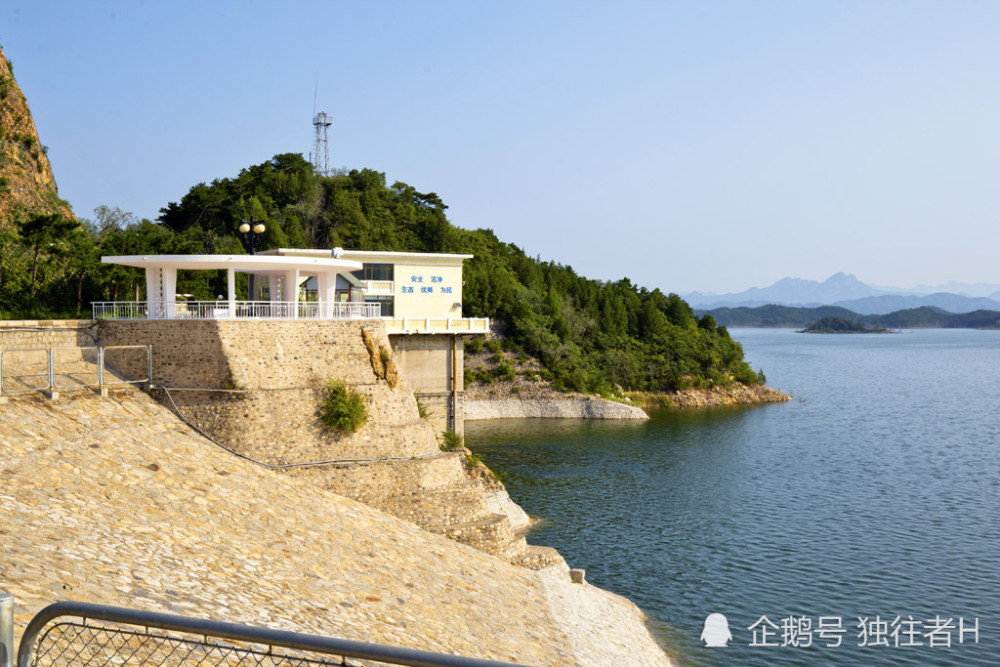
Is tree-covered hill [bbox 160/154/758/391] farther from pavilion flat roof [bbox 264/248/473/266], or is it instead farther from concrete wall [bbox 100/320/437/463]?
concrete wall [bbox 100/320/437/463]

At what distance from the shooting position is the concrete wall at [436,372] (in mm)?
40125

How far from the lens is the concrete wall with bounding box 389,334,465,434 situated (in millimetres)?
40125

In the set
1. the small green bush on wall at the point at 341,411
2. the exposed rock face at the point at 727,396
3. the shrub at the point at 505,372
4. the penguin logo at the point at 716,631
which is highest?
the small green bush on wall at the point at 341,411

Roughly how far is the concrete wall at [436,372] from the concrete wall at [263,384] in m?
13.3

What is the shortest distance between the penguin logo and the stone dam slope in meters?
1.92

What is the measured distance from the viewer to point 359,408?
83.8ft

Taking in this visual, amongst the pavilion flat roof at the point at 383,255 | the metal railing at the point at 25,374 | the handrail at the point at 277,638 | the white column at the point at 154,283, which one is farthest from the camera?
the pavilion flat roof at the point at 383,255

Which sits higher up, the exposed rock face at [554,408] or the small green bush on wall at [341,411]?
the small green bush on wall at [341,411]

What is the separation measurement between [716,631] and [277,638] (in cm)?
2161

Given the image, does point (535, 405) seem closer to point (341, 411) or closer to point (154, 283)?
point (341, 411)

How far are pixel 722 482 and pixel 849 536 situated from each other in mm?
11038

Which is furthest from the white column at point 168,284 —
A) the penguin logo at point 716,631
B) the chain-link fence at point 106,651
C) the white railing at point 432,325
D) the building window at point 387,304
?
the penguin logo at point 716,631

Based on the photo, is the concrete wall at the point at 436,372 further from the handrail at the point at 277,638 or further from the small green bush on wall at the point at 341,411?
the handrail at the point at 277,638

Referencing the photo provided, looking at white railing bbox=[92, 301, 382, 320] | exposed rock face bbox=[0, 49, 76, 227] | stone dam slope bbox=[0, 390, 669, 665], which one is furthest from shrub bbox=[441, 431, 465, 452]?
exposed rock face bbox=[0, 49, 76, 227]
